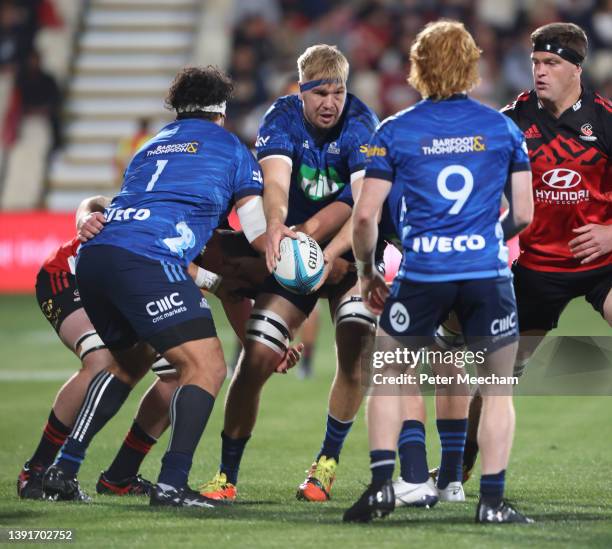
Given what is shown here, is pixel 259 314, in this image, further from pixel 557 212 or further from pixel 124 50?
pixel 124 50

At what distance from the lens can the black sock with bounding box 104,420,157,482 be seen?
6.63 metres

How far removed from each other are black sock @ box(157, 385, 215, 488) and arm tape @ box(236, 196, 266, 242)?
87 centimetres

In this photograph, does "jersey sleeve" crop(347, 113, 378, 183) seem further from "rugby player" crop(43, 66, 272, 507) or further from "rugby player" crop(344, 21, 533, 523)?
"rugby player" crop(344, 21, 533, 523)

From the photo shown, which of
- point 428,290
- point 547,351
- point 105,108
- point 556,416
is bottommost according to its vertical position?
point 556,416

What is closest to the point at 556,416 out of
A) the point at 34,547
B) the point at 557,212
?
the point at 557,212

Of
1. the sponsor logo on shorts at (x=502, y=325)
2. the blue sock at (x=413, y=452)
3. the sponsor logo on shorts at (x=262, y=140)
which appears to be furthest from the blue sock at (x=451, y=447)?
the sponsor logo on shorts at (x=262, y=140)

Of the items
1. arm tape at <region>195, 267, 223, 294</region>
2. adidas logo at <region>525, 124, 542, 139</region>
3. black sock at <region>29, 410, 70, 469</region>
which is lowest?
black sock at <region>29, 410, 70, 469</region>

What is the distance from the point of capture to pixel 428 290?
5.33 meters

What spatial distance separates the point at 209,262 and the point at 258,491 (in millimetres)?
1273

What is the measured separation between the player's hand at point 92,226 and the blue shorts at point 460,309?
5.18ft

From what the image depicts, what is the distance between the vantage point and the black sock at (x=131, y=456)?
21.8ft

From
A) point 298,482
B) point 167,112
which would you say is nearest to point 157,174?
point 298,482

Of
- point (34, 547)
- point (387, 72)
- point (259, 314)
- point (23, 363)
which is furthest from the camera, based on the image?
point (387, 72)

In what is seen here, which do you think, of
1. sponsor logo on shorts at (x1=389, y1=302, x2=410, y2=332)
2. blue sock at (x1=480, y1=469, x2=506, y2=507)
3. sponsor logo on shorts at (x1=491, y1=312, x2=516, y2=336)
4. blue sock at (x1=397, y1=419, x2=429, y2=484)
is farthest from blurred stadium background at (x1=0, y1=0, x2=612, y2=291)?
blue sock at (x1=480, y1=469, x2=506, y2=507)
